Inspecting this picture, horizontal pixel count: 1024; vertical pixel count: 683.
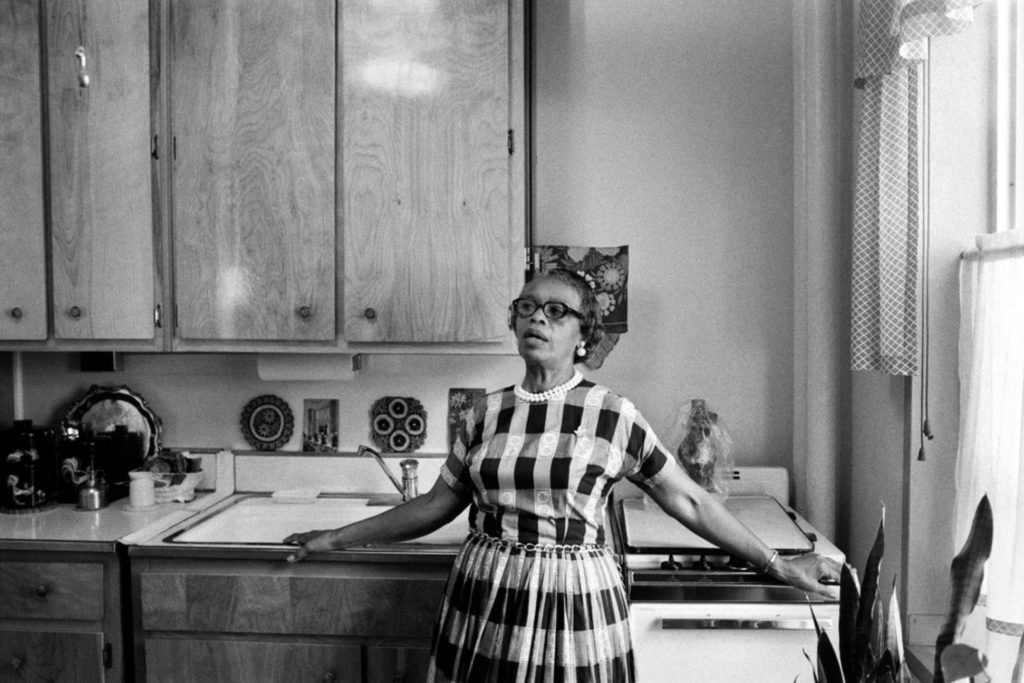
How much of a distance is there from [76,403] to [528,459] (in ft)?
5.92

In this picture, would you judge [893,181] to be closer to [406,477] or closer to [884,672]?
[884,672]

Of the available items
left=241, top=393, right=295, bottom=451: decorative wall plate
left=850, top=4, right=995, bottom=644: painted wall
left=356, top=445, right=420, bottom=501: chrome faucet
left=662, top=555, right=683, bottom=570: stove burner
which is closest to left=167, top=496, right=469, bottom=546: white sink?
left=356, top=445, right=420, bottom=501: chrome faucet

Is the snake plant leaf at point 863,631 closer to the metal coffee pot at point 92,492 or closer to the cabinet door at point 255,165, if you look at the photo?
the cabinet door at point 255,165

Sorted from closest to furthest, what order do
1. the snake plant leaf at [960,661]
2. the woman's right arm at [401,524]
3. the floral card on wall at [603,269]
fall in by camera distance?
the snake plant leaf at [960,661], the woman's right arm at [401,524], the floral card on wall at [603,269]

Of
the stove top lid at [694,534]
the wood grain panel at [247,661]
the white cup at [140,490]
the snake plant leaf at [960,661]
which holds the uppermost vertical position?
the snake plant leaf at [960,661]

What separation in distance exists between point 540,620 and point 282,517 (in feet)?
3.63

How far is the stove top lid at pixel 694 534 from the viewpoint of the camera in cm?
192

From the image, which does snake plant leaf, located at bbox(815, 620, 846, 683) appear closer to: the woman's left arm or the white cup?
the woman's left arm

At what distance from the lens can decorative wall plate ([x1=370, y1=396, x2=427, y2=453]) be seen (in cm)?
260

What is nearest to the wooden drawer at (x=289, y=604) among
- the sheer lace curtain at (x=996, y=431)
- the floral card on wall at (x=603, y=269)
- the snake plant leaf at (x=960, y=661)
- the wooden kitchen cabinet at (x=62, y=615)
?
the wooden kitchen cabinet at (x=62, y=615)

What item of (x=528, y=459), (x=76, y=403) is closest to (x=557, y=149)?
(x=528, y=459)

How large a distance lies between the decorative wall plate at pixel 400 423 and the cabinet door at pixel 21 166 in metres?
1.04

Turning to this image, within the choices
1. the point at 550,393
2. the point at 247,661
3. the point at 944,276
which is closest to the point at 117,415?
the point at 247,661

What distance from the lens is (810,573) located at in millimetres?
1718
